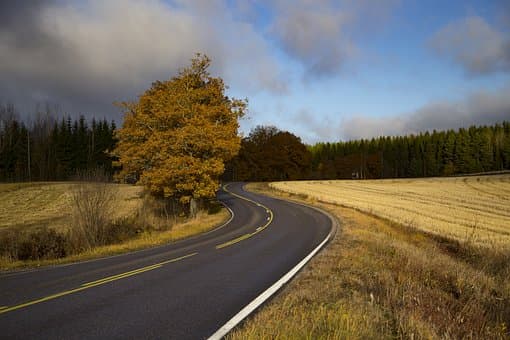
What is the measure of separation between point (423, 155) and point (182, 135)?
108538 mm

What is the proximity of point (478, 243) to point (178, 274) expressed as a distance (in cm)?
1496

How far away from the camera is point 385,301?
20.2 ft

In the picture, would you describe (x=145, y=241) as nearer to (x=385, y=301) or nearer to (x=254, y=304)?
(x=254, y=304)

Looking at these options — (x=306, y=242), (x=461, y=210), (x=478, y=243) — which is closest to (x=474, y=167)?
(x=461, y=210)

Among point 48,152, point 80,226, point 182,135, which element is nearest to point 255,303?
point 80,226

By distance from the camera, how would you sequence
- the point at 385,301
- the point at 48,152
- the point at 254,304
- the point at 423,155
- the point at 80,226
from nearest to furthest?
the point at 385,301 < the point at 254,304 < the point at 80,226 < the point at 48,152 < the point at 423,155

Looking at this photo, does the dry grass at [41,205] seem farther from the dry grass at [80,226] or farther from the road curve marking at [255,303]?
the road curve marking at [255,303]

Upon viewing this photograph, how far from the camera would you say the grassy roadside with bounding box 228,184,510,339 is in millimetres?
4883

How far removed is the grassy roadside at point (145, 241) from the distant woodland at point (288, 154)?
29218mm

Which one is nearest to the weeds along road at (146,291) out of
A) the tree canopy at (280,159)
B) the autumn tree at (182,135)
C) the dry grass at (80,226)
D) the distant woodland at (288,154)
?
the dry grass at (80,226)

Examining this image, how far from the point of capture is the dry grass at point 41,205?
24.6m

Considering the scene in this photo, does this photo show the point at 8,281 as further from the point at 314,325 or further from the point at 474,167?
the point at 474,167

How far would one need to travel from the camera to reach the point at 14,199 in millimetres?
35094

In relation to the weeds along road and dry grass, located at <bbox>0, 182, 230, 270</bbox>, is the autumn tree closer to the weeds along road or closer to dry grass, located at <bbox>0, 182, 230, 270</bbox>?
dry grass, located at <bbox>0, 182, 230, 270</bbox>
